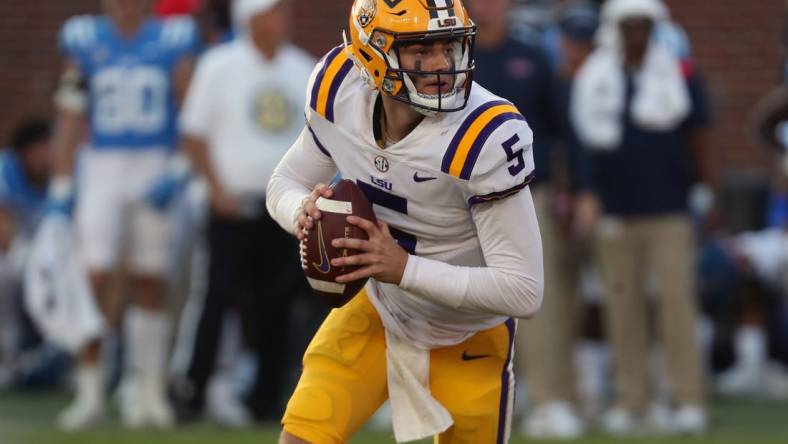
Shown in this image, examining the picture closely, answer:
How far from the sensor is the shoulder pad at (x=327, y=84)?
435cm

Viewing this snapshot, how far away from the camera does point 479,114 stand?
13.5 ft

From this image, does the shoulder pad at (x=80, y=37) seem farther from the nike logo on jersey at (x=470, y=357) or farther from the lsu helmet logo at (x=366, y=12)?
the nike logo on jersey at (x=470, y=357)

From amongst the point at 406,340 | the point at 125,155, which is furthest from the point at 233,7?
the point at 406,340

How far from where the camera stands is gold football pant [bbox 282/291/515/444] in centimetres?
427

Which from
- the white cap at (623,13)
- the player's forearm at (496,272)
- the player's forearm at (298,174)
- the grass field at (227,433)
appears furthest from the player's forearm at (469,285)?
the white cap at (623,13)

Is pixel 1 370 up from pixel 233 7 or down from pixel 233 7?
down

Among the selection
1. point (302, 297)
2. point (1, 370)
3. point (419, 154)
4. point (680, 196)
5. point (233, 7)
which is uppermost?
point (419, 154)

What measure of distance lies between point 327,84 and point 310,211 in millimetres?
409

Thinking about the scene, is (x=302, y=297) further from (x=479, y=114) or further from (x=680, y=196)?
(x=479, y=114)

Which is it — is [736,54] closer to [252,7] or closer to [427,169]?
[252,7]

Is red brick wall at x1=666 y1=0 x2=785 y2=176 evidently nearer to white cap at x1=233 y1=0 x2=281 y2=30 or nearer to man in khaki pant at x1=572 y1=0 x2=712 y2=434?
man in khaki pant at x1=572 y1=0 x2=712 y2=434

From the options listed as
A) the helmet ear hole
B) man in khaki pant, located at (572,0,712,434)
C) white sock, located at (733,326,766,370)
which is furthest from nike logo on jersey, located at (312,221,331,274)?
white sock, located at (733,326,766,370)

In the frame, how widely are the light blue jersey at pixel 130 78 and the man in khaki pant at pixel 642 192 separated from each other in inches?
77.9

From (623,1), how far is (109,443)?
3097 mm
